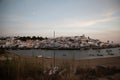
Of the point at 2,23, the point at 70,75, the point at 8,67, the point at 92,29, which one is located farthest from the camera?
the point at 2,23

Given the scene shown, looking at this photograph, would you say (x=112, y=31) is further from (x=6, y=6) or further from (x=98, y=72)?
(x=6, y=6)

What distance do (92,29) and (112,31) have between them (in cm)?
49

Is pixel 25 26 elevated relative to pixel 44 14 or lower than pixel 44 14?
lower

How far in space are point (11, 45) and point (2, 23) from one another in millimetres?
745

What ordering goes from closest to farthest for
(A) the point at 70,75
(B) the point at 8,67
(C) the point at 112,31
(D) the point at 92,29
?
(A) the point at 70,75, (B) the point at 8,67, (C) the point at 112,31, (D) the point at 92,29

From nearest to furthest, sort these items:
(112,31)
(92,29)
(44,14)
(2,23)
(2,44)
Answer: (112,31) → (92,29) → (44,14) → (2,23) → (2,44)

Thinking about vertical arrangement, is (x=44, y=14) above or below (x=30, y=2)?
below

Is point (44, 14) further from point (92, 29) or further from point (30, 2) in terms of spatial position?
point (92, 29)

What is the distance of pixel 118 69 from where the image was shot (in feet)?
8.29

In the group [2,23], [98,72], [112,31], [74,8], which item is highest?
[74,8]

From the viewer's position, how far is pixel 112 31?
9.00ft

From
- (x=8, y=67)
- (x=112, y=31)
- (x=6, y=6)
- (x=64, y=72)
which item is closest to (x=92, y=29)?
(x=112, y=31)

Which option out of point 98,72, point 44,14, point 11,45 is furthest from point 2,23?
point 98,72

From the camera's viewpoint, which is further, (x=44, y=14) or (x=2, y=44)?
(x=2, y=44)
